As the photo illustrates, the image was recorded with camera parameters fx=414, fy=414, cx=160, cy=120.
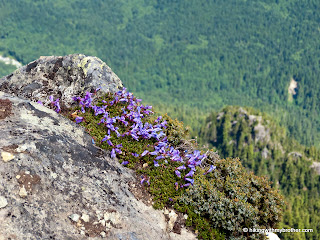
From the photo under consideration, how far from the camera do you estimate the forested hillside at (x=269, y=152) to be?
136 metres

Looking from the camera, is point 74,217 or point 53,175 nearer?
point 74,217

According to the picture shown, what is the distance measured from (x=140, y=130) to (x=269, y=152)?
148m

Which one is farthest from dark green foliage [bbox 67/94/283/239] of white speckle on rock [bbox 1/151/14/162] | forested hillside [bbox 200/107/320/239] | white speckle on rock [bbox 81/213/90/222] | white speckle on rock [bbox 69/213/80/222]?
forested hillside [bbox 200/107/320/239]

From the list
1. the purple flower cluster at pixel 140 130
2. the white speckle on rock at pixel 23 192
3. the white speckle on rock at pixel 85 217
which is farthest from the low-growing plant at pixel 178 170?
the white speckle on rock at pixel 23 192

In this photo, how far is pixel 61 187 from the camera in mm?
11484

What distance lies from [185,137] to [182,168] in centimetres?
211

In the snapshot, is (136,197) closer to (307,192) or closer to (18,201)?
(18,201)

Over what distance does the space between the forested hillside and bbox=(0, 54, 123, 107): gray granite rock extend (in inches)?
4084

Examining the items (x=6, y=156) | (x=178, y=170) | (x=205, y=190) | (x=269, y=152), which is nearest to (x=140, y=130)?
(x=178, y=170)

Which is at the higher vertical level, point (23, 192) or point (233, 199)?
point (23, 192)

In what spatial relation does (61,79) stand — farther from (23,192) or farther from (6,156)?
(23,192)

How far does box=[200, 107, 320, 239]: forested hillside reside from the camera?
135875 millimetres

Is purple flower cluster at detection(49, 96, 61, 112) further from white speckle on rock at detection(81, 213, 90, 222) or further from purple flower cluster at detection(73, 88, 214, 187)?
white speckle on rock at detection(81, 213, 90, 222)

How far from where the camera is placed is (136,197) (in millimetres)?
12820
